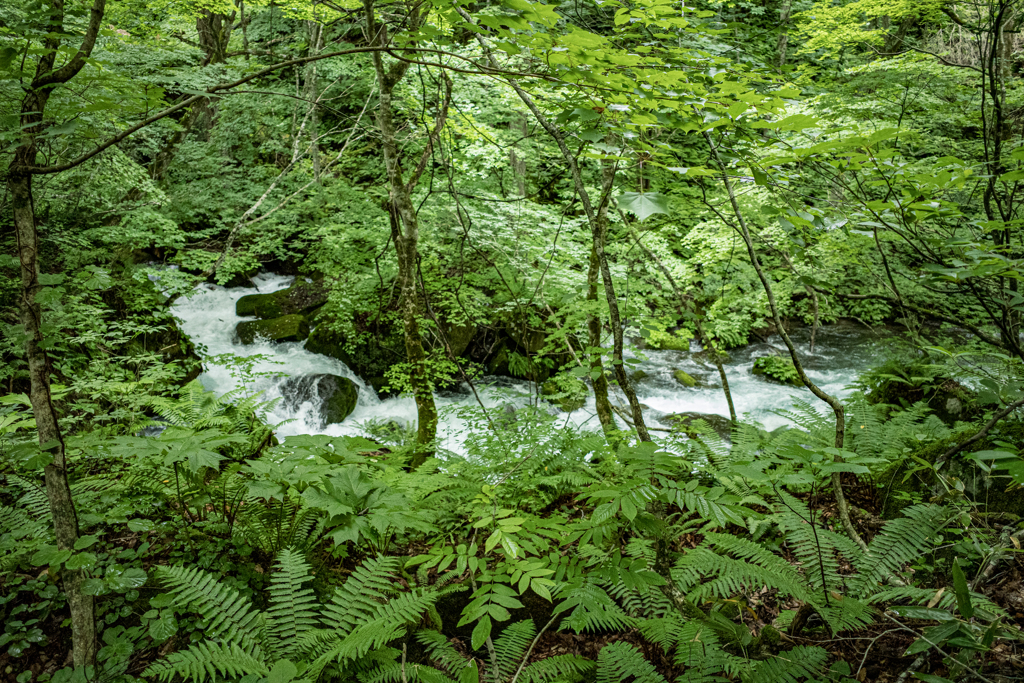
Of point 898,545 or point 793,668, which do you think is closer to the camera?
point 793,668

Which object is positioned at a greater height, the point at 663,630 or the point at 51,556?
the point at 51,556

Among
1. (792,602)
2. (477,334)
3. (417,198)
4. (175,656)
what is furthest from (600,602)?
(477,334)

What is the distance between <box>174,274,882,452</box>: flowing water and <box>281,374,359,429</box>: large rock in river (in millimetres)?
75

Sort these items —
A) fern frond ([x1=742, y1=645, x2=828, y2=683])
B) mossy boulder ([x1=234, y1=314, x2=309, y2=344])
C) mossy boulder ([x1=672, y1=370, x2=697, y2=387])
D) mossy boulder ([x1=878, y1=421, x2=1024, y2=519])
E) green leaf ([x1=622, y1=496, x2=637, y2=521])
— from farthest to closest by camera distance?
mossy boulder ([x1=672, y1=370, x2=697, y2=387])
mossy boulder ([x1=234, y1=314, x2=309, y2=344])
mossy boulder ([x1=878, y1=421, x2=1024, y2=519])
fern frond ([x1=742, y1=645, x2=828, y2=683])
green leaf ([x1=622, y1=496, x2=637, y2=521])

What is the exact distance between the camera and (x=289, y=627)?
7.25 ft

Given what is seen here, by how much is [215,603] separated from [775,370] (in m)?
9.45

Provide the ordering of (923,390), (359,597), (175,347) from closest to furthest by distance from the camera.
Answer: (359,597) < (923,390) < (175,347)

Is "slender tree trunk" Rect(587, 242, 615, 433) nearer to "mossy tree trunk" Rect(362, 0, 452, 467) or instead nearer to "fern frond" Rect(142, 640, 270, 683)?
"mossy tree trunk" Rect(362, 0, 452, 467)

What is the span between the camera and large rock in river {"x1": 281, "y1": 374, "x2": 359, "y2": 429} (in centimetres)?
806

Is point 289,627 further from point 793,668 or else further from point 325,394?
point 325,394

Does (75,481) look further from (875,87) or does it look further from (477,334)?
(875,87)

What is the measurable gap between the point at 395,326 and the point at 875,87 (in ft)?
35.5

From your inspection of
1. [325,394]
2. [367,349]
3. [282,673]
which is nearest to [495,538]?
[282,673]

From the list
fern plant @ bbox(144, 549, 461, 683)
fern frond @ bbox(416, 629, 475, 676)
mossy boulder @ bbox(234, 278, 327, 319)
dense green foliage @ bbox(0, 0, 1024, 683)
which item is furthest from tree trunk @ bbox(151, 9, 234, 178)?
fern frond @ bbox(416, 629, 475, 676)
